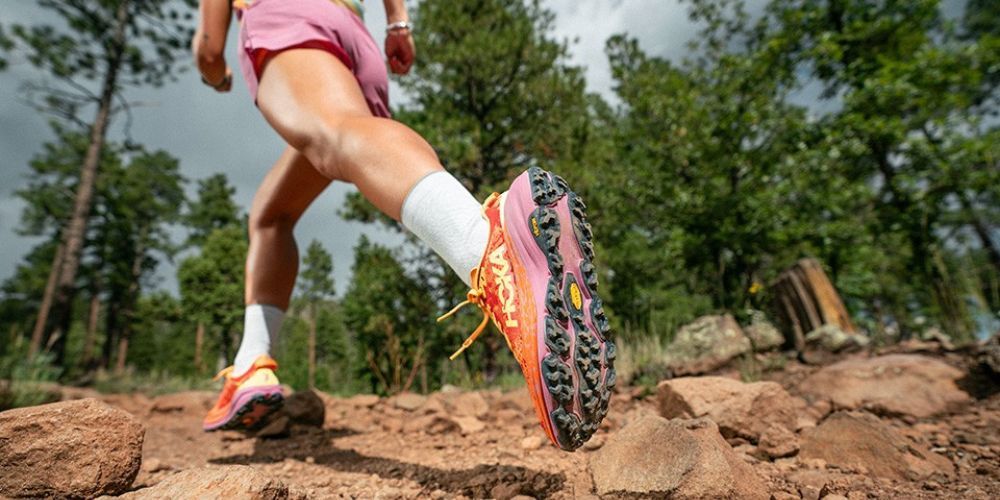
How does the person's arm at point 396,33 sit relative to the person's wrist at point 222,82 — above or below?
above

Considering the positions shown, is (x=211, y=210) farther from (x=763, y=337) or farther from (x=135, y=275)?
(x=763, y=337)

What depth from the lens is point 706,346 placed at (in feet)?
12.3

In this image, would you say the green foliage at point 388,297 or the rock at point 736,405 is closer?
the rock at point 736,405

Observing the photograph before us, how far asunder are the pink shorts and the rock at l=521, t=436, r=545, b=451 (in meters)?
1.12

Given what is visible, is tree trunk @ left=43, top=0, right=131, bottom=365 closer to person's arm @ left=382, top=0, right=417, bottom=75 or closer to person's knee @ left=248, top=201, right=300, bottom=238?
person's knee @ left=248, top=201, right=300, bottom=238

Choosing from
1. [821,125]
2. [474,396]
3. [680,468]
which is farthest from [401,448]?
[821,125]

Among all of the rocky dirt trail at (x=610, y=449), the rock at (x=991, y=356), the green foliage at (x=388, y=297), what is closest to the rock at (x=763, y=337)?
the rocky dirt trail at (x=610, y=449)

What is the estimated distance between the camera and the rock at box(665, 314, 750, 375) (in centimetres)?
336

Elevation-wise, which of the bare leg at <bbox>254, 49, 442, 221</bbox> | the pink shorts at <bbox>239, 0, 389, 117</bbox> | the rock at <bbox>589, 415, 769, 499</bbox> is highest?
the pink shorts at <bbox>239, 0, 389, 117</bbox>

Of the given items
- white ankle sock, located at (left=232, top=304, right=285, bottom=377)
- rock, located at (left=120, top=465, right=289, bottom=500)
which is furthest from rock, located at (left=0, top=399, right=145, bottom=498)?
white ankle sock, located at (left=232, top=304, right=285, bottom=377)

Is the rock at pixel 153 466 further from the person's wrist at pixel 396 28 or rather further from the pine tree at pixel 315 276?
the pine tree at pixel 315 276

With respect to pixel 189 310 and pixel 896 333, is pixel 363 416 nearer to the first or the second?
pixel 896 333

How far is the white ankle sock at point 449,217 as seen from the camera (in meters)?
0.88

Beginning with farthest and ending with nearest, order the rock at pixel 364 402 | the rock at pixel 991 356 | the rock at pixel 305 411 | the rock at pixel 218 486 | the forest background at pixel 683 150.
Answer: the forest background at pixel 683 150
the rock at pixel 364 402
the rock at pixel 305 411
the rock at pixel 991 356
the rock at pixel 218 486
